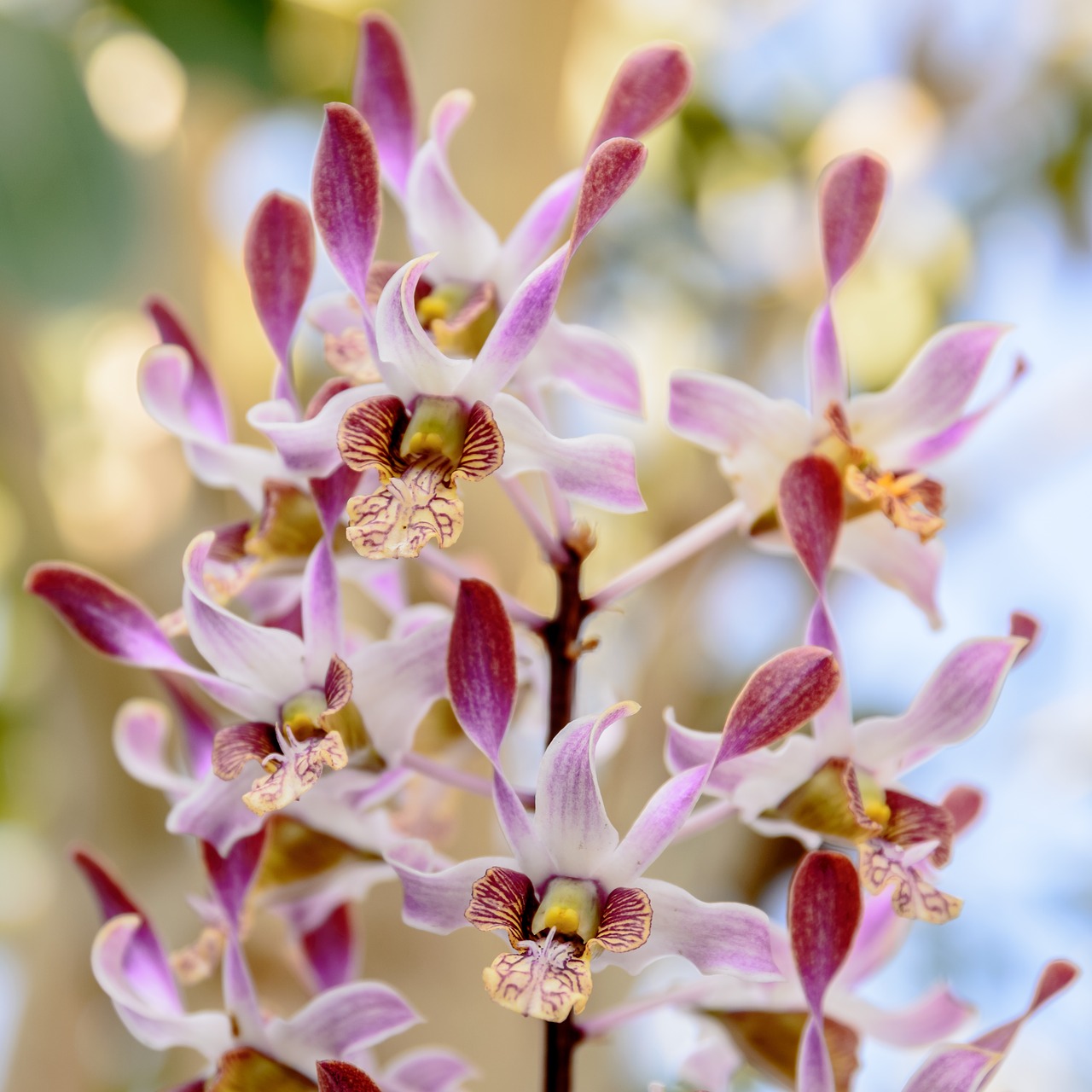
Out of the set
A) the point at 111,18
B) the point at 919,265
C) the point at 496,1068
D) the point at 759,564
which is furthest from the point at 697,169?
the point at 496,1068

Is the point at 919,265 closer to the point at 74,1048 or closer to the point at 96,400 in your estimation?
the point at 96,400

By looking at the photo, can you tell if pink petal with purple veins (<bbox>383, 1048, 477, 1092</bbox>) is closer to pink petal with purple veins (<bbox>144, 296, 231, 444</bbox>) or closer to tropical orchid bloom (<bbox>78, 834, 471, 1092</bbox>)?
tropical orchid bloom (<bbox>78, 834, 471, 1092</bbox>)

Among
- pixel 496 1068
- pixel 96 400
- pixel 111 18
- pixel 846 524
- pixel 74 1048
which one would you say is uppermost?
pixel 111 18

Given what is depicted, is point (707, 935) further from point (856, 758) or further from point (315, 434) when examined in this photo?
point (315, 434)

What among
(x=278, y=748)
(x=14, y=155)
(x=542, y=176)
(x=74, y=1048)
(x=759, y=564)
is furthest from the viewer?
(x=759, y=564)

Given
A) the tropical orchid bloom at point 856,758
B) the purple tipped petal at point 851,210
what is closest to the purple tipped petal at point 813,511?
the tropical orchid bloom at point 856,758

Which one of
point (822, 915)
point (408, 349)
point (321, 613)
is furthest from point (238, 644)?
point (822, 915)
